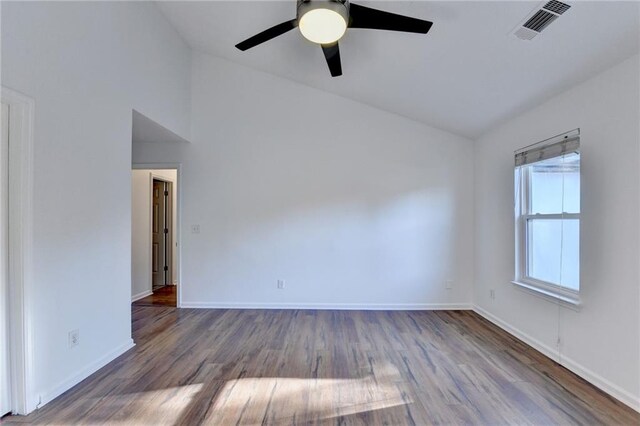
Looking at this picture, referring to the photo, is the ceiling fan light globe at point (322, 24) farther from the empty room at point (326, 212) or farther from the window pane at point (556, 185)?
the window pane at point (556, 185)

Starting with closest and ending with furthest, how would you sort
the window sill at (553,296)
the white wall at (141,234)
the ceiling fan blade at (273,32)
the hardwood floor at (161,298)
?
the ceiling fan blade at (273,32)
the window sill at (553,296)
the hardwood floor at (161,298)
the white wall at (141,234)

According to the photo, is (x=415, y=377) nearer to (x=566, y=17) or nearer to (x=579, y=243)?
(x=579, y=243)

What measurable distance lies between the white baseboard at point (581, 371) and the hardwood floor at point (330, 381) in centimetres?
6

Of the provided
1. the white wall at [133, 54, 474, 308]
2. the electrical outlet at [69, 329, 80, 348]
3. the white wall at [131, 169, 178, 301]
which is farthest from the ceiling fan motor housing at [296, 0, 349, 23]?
the white wall at [131, 169, 178, 301]

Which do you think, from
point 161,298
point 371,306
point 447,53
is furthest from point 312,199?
point 161,298

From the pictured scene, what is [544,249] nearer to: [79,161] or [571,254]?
[571,254]

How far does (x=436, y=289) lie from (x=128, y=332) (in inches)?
142

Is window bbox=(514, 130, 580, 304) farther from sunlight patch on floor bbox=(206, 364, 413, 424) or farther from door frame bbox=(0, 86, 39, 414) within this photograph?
→ door frame bbox=(0, 86, 39, 414)

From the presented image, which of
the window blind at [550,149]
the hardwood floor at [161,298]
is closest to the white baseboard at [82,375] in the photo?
the hardwood floor at [161,298]

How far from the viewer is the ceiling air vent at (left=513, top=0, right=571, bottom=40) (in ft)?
6.16

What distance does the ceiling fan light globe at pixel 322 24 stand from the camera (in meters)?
1.83

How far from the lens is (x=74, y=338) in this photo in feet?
7.55

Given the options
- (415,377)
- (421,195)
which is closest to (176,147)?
(421,195)

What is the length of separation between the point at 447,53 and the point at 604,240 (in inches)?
73.8
